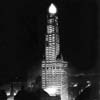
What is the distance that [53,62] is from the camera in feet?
19.4

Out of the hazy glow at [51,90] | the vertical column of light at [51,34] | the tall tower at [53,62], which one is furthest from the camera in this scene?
the vertical column of light at [51,34]

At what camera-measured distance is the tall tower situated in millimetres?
5426

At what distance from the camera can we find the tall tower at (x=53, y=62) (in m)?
5.43

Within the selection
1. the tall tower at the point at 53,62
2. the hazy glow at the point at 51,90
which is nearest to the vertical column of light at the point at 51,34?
the tall tower at the point at 53,62

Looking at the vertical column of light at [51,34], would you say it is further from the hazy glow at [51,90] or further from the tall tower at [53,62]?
the hazy glow at [51,90]

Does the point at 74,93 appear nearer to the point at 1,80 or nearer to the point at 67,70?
the point at 67,70

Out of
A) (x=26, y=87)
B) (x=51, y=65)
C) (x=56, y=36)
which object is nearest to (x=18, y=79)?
(x=26, y=87)

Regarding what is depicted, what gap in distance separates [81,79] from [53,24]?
151 cm

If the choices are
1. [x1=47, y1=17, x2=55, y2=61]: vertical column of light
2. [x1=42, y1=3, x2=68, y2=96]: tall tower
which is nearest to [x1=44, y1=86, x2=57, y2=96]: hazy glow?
[x1=42, y1=3, x2=68, y2=96]: tall tower

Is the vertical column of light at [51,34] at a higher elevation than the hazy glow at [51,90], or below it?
higher

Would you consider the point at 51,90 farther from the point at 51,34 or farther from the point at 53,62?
the point at 51,34

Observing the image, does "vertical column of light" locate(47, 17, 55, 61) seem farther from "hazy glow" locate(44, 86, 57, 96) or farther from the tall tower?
"hazy glow" locate(44, 86, 57, 96)

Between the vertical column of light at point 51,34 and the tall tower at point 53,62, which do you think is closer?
the tall tower at point 53,62

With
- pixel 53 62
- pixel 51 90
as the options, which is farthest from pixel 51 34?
pixel 51 90
